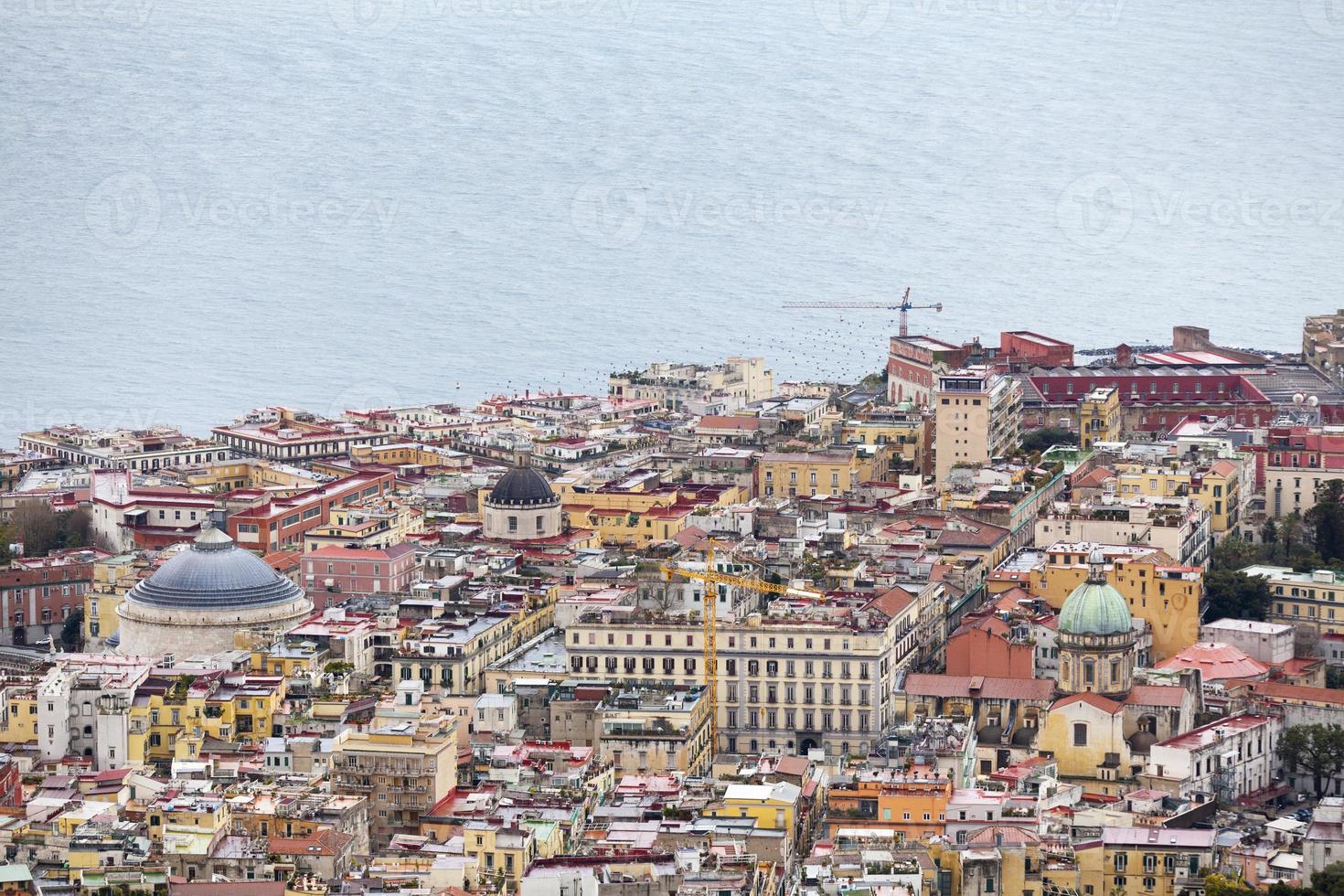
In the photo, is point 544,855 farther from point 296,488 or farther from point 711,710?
point 296,488

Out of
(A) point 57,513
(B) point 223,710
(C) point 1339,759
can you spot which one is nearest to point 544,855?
(B) point 223,710

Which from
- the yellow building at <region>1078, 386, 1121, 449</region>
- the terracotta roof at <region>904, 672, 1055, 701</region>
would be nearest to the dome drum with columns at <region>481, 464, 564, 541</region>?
the terracotta roof at <region>904, 672, 1055, 701</region>

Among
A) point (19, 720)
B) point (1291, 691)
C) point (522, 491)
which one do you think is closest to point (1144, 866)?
point (1291, 691)

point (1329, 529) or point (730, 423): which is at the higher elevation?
point (730, 423)

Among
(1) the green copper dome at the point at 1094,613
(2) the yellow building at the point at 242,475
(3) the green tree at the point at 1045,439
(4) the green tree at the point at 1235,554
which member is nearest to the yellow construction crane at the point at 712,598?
(1) the green copper dome at the point at 1094,613

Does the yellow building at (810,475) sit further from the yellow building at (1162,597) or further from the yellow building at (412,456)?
the yellow building at (1162,597)

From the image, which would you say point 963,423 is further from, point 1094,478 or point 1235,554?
point 1235,554
